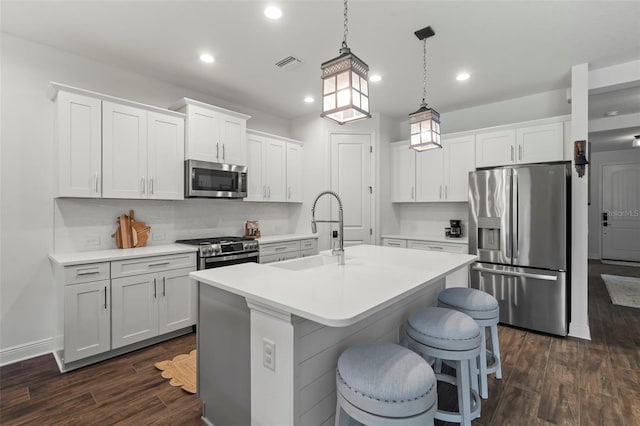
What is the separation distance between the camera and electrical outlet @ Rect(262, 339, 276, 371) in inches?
54.6

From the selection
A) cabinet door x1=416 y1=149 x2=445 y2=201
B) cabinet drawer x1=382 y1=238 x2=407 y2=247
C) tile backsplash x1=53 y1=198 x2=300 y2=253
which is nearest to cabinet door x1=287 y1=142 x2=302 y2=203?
tile backsplash x1=53 y1=198 x2=300 y2=253

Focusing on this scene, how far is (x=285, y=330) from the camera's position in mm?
1335

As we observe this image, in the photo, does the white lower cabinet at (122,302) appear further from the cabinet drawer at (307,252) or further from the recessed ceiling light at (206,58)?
the recessed ceiling light at (206,58)

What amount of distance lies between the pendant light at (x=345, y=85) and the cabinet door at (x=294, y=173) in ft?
10.5

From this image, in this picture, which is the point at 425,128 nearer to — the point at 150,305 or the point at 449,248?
the point at 449,248

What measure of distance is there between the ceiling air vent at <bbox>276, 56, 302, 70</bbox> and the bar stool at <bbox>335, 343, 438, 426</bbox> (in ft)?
9.07

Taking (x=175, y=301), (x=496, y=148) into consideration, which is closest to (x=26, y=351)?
(x=175, y=301)

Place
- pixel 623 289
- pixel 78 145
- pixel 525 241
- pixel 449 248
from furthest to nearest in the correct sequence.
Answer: pixel 623 289
pixel 449 248
pixel 525 241
pixel 78 145

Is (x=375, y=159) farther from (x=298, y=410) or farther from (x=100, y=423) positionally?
(x=100, y=423)

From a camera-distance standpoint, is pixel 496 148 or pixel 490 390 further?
pixel 496 148

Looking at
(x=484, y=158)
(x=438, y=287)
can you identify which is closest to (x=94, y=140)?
(x=438, y=287)

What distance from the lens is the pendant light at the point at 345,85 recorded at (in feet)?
4.81

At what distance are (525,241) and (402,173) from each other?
2.00 m

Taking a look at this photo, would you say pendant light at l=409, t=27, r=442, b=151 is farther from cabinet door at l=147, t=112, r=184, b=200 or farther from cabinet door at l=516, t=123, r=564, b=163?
cabinet door at l=147, t=112, r=184, b=200
